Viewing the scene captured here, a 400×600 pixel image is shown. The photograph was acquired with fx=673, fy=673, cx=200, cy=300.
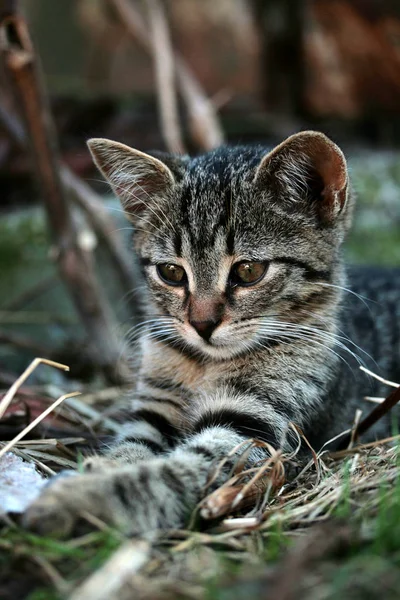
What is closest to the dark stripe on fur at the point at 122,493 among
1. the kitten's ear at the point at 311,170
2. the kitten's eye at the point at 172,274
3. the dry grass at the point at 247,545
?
the dry grass at the point at 247,545

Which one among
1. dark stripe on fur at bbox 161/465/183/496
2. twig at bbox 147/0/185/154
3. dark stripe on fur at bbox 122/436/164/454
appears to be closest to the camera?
dark stripe on fur at bbox 161/465/183/496

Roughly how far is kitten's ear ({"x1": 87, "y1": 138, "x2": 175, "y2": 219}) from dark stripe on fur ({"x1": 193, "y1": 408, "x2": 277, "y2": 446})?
3.23 ft

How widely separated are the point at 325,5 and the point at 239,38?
36.3 inches

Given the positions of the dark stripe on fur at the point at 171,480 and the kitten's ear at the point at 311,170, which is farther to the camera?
the kitten's ear at the point at 311,170

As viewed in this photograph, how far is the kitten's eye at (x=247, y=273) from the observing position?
8.38 ft

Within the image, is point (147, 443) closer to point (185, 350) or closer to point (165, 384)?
point (165, 384)

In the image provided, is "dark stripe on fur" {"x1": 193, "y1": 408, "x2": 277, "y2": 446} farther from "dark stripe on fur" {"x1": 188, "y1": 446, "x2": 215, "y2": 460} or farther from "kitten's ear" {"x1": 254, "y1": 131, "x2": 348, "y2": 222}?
"kitten's ear" {"x1": 254, "y1": 131, "x2": 348, "y2": 222}

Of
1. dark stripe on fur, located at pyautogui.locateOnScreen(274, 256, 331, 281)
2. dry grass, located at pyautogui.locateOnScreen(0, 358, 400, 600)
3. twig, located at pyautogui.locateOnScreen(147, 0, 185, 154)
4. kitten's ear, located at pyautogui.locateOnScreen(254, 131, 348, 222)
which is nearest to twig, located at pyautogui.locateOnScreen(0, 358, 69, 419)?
dry grass, located at pyautogui.locateOnScreen(0, 358, 400, 600)

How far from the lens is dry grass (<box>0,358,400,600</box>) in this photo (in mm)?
1446

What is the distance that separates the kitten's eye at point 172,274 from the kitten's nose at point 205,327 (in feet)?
0.84

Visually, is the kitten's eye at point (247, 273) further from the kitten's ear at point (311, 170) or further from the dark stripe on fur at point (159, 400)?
the dark stripe on fur at point (159, 400)

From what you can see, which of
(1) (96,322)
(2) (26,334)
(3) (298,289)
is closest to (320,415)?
(3) (298,289)

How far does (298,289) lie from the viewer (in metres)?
2.61

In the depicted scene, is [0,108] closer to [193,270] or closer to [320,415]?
[193,270]
